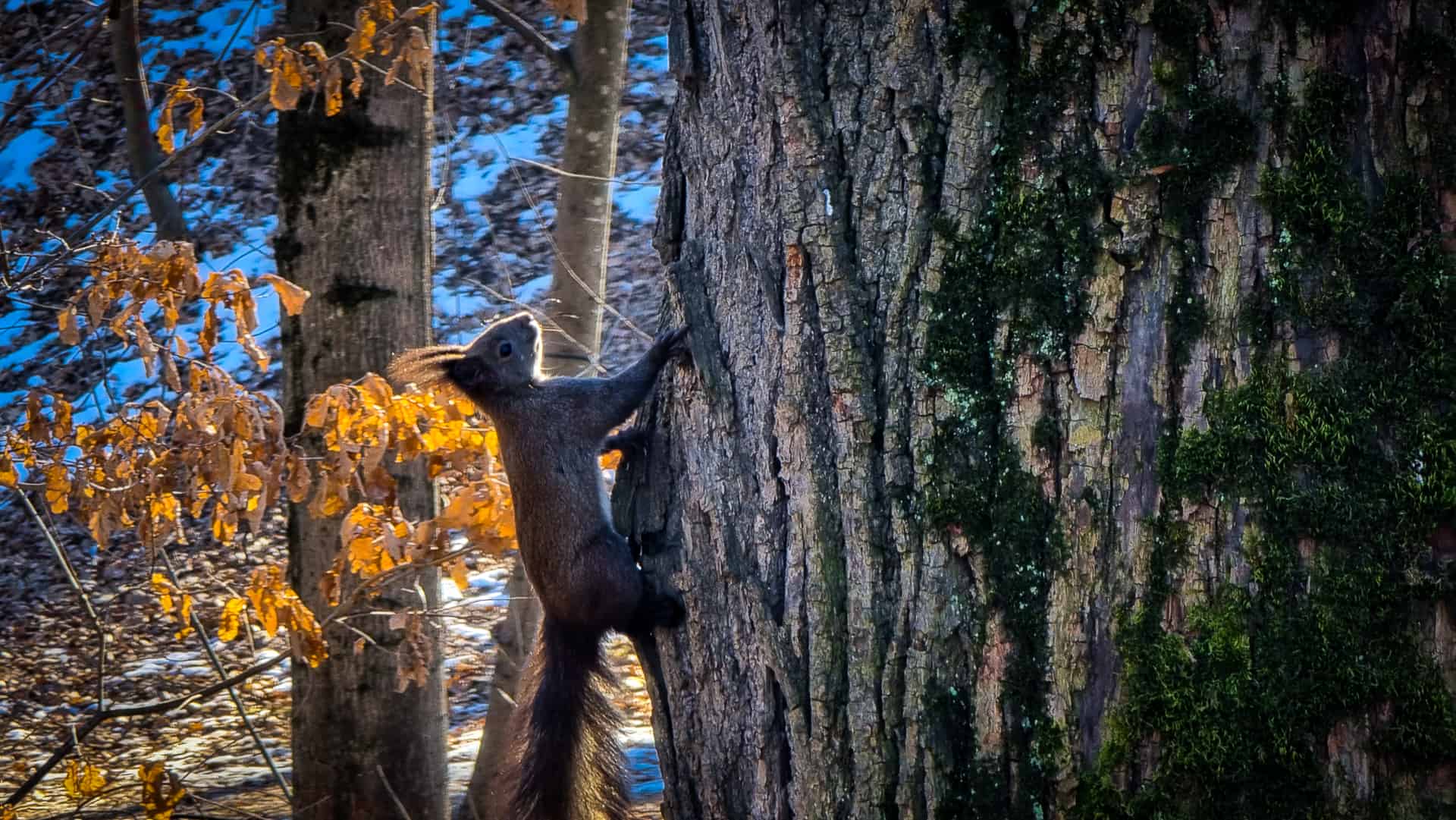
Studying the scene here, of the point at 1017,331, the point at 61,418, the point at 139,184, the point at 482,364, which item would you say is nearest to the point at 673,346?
the point at 1017,331

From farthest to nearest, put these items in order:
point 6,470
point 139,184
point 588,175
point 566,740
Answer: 1. point 588,175
2. point 139,184
3. point 6,470
4. point 566,740

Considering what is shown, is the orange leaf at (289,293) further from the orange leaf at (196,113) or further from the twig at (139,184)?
the orange leaf at (196,113)

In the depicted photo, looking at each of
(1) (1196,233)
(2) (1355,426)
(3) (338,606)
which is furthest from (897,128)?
(3) (338,606)

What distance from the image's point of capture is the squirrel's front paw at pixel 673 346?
2.32m

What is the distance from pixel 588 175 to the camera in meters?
5.65

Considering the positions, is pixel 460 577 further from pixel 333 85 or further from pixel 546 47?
pixel 546 47

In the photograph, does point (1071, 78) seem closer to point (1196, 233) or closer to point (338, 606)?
point (1196, 233)

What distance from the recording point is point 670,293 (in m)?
2.44

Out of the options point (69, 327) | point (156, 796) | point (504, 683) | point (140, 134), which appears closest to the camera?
point (69, 327)

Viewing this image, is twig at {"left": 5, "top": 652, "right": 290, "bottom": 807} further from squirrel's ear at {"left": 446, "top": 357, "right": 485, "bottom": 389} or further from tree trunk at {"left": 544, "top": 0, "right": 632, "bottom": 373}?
tree trunk at {"left": 544, "top": 0, "right": 632, "bottom": 373}

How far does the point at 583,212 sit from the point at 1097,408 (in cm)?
418

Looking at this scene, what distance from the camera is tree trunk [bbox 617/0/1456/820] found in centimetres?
169

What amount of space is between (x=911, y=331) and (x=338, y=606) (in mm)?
2862

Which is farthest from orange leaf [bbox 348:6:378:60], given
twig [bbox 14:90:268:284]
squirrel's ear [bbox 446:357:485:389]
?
squirrel's ear [bbox 446:357:485:389]
